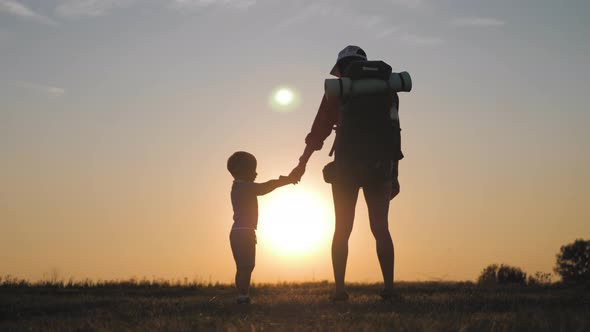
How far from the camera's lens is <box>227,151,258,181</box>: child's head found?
388 inches

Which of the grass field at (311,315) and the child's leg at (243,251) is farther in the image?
the child's leg at (243,251)

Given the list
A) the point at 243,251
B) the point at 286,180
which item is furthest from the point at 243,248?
the point at 286,180

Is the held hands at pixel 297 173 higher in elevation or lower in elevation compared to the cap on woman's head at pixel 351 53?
lower

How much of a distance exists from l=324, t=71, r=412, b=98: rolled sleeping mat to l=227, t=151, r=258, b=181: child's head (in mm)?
1534

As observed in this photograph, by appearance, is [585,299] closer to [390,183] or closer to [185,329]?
[390,183]

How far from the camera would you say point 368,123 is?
30.0 feet

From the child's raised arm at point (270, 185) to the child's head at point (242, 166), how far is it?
0.53 feet

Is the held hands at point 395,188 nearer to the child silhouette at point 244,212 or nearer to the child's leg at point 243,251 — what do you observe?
the child silhouette at point 244,212

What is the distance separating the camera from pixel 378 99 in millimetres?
9148

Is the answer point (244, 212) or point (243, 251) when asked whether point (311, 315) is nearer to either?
point (243, 251)

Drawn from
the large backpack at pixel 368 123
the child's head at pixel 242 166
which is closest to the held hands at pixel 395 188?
the large backpack at pixel 368 123

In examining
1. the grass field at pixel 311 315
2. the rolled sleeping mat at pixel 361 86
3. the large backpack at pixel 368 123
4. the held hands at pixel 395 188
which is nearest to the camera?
the grass field at pixel 311 315

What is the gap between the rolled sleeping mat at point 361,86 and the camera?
8969 mm

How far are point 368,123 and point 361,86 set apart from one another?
46cm
